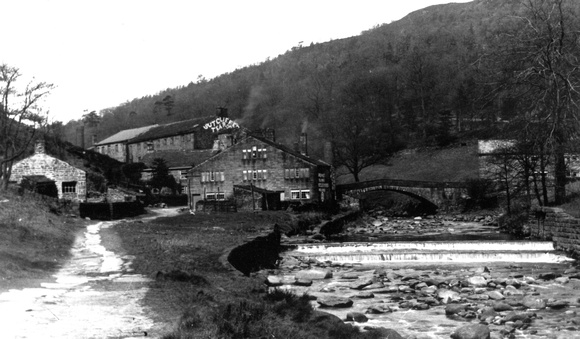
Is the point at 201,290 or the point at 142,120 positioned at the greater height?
the point at 142,120

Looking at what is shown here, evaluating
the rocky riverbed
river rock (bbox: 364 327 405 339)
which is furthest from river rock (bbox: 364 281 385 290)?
river rock (bbox: 364 327 405 339)

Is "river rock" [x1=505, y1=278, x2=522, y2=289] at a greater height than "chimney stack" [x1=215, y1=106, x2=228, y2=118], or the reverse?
"chimney stack" [x1=215, y1=106, x2=228, y2=118]

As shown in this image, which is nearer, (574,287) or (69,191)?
(574,287)

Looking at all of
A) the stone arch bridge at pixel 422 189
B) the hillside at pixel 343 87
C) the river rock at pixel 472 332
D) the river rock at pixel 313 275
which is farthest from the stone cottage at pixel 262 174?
the river rock at pixel 472 332

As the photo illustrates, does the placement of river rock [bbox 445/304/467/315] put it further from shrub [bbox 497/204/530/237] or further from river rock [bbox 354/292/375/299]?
shrub [bbox 497/204/530/237]

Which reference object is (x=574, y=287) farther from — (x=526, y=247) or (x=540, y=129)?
(x=540, y=129)

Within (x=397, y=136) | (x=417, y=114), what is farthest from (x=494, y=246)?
(x=417, y=114)
